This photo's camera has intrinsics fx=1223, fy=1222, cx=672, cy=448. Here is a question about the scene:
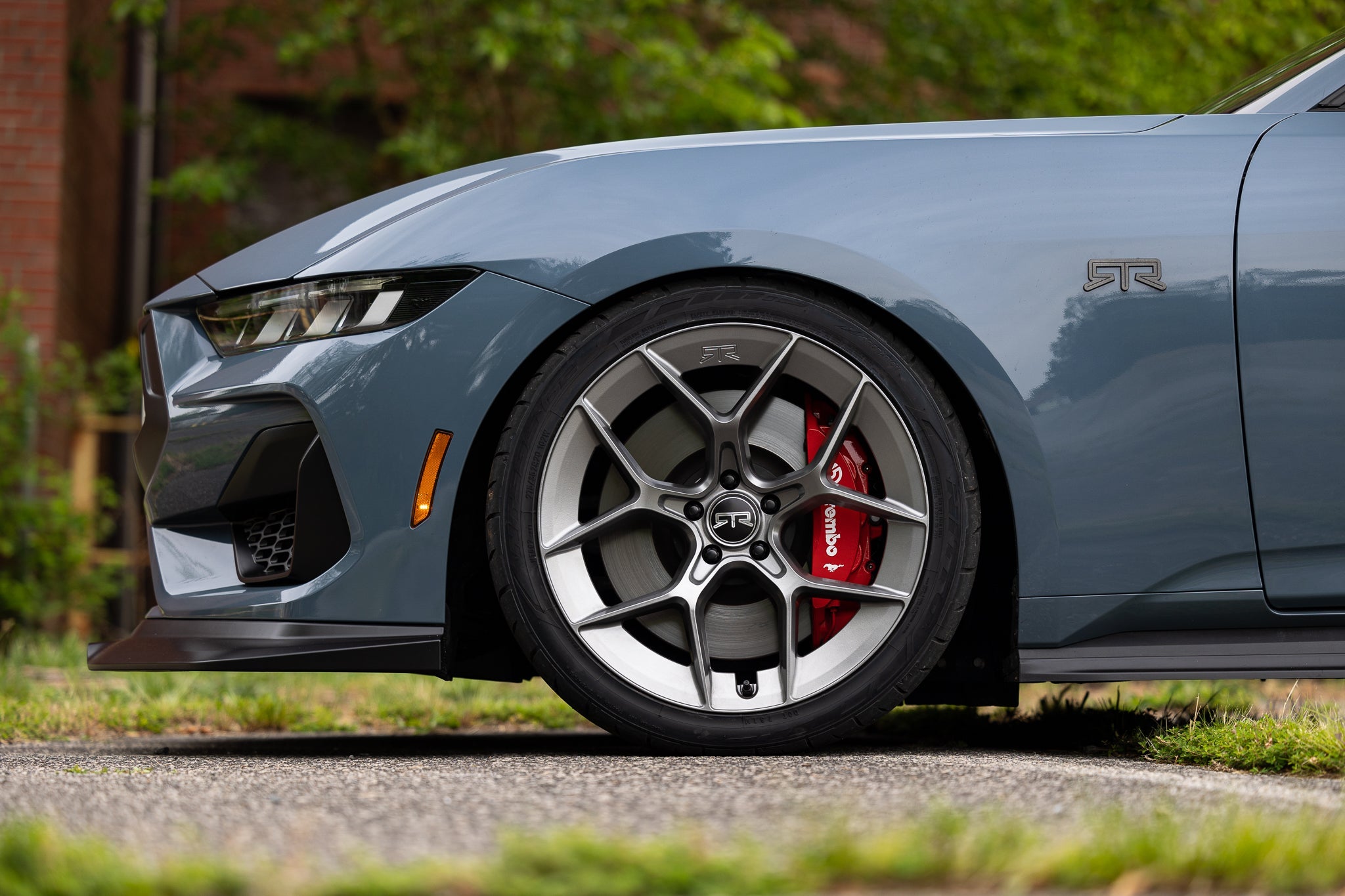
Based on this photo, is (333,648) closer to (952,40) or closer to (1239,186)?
(1239,186)

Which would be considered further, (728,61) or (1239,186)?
(728,61)

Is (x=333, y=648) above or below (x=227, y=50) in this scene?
below

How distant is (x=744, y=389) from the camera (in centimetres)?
256

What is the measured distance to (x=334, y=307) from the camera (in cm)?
248

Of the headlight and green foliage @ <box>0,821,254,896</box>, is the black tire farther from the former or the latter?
green foliage @ <box>0,821,254,896</box>

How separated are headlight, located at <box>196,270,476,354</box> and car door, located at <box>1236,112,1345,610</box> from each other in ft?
5.10

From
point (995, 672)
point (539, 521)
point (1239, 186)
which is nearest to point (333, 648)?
point (539, 521)

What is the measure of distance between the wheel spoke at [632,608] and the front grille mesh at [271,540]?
612 millimetres

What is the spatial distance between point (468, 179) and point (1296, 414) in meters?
1.74

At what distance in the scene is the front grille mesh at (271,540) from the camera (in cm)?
246

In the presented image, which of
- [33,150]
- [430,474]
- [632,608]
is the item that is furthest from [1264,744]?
[33,150]

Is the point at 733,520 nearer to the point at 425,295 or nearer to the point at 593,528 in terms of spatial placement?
the point at 593,528

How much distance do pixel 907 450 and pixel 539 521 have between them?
741 millimetres

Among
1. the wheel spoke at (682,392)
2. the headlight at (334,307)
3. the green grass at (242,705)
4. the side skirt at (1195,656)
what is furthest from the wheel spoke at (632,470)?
the green grass at (242,705)
